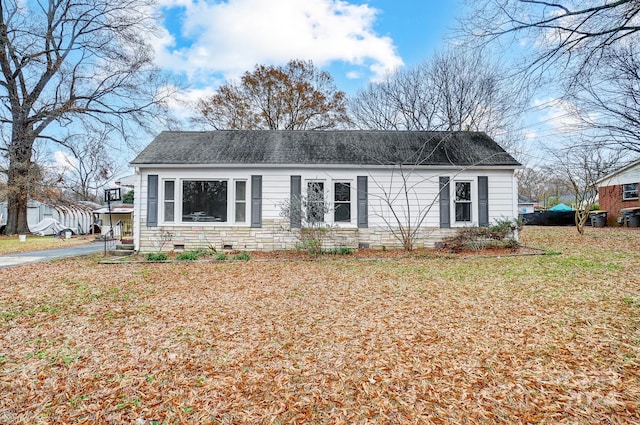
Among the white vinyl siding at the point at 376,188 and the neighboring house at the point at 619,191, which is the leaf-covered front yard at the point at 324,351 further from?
the neighboring house at the point at 619,191

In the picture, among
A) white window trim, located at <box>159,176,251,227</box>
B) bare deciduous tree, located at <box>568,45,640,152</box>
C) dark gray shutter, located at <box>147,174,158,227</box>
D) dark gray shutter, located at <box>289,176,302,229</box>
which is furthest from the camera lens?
white window trim, located at <box>159,176,251,227</box>

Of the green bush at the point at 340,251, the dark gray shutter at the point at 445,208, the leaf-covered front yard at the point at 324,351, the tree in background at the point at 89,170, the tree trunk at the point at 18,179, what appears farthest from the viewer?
the tree in background at the point at 89,170

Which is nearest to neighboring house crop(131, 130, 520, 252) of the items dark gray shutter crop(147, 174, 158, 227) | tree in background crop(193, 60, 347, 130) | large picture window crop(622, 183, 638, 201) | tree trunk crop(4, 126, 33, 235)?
dark gray shutter crop(147, 174, 158, 227)

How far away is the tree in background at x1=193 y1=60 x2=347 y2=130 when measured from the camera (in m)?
24.4

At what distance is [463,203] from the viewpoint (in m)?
11.0

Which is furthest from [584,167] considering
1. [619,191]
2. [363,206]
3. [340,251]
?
[340,251]

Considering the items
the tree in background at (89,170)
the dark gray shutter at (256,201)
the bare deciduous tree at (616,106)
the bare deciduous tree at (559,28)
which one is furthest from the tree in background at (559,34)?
the tree in background at (89,170)

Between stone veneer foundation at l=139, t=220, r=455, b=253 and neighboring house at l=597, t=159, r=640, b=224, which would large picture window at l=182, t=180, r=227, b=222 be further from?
neighboring house at l=597, t=159, r=640, b=224

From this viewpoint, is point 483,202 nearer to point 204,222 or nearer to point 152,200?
point 204,222

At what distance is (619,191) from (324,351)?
26.1 meters

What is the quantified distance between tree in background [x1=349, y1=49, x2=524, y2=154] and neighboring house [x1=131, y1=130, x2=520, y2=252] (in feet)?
39.5

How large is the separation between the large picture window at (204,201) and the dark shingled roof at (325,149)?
2.48 ft

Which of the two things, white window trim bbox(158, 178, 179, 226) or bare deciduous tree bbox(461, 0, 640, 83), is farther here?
white window trim bbox(158, 178, 179, 226)

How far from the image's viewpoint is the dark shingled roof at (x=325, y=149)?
35.3 ft
